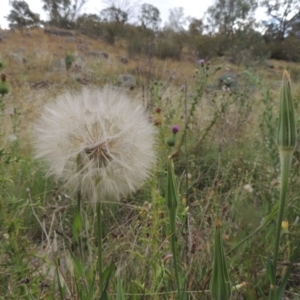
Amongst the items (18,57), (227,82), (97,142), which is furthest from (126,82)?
(18,57)

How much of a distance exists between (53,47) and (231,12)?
47.1ft

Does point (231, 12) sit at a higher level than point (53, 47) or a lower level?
higher

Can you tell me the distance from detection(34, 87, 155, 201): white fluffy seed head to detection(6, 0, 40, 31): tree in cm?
2777

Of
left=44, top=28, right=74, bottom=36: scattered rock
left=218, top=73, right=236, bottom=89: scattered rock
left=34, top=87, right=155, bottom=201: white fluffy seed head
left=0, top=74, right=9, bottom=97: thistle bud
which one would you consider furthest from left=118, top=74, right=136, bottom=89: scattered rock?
left=44, top=28, right=74, bottom=36: scattered rock

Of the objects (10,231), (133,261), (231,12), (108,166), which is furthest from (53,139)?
(231,12)

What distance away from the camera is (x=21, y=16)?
88.2 ft

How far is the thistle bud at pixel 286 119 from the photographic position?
58 centimetres

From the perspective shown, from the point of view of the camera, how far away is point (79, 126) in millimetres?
899

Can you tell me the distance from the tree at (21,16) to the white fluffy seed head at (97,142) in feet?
91.1

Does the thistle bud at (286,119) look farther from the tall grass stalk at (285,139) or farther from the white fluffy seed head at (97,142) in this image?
the white fluffy seed head at (97,142)

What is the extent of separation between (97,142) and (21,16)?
29458 millimetres

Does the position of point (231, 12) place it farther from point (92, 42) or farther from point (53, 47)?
point (53, 47)

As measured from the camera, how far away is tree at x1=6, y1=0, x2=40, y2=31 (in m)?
26.4

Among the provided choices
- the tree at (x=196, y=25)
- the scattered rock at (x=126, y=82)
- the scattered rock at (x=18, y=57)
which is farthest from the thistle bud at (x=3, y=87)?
the tree at (x=196, y=25)
